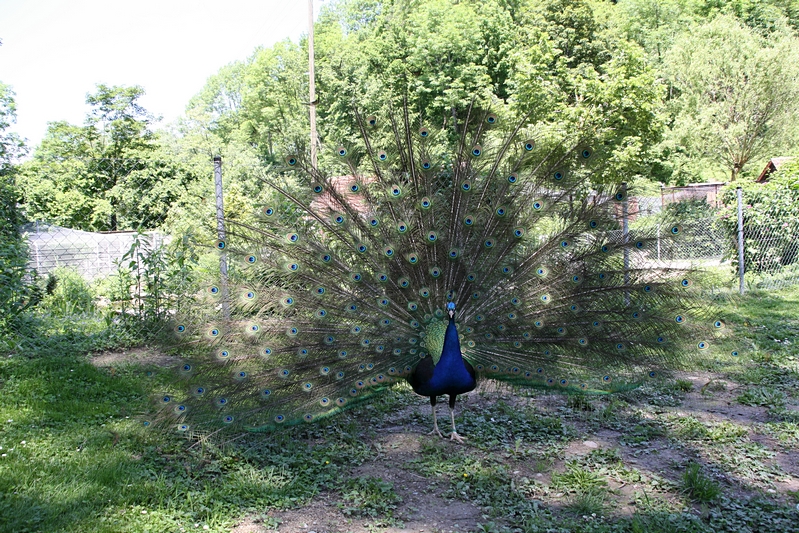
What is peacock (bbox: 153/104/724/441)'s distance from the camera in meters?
4.53

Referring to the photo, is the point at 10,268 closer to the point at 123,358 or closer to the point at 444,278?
the point at 123,358

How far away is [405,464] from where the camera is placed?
4.49 m

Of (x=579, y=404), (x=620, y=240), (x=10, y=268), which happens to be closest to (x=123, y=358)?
(x=10, y=268)

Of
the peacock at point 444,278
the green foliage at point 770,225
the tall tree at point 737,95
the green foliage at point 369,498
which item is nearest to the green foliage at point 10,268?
the peacock at point 444,278

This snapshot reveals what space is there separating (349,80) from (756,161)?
62.2 feet

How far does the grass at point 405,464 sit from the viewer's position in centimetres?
360

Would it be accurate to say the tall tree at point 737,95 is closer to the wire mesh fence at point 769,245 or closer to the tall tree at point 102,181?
the wire mesh fence at point 769,245

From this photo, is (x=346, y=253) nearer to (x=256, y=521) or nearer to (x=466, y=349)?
(x=466, y=349)

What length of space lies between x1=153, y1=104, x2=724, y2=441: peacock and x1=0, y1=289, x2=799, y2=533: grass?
548 mm

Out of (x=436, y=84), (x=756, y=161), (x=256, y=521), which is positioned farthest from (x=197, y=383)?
(x=756, y=161)

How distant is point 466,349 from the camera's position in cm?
494

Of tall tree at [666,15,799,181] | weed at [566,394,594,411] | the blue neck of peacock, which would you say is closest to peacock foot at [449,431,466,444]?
the blue neck of peacock

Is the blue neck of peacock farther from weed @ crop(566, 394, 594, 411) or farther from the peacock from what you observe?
weed @ crop(566, 394, 594, 411)

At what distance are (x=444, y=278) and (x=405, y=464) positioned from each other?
5.17ft
